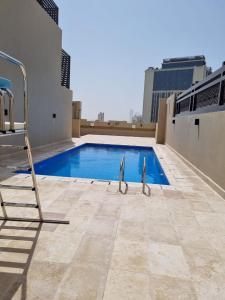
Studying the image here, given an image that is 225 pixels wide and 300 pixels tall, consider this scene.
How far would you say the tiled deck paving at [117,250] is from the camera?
1870 mm

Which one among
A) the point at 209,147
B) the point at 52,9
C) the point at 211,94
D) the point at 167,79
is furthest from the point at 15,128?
the point at 167,79

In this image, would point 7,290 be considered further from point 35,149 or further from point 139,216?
point 35,149

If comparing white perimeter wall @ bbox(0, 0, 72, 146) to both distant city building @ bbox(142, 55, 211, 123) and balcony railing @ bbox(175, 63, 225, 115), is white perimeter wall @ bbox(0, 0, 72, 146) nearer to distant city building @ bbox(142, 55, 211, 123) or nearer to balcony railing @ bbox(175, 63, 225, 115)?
balcony railing @ bbox(175, 63, 225, 115)

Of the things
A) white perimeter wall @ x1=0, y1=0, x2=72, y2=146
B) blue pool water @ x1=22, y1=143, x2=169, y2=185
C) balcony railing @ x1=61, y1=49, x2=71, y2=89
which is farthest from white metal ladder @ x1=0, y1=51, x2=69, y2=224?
balcony railing @ x1=61, y1=49, x2=71, y2=89

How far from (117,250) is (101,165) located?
23.0 feet

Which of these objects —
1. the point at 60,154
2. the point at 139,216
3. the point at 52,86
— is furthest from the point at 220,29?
the point at 139,216

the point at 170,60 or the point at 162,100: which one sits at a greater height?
the point at 170,60

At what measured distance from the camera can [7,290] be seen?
1799 mm

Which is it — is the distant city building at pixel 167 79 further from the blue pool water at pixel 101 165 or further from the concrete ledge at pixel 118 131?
the blue pool water at pixel 101 165

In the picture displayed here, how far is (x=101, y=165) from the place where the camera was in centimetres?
943

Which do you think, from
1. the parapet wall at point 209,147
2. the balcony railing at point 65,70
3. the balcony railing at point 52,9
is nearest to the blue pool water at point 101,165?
the parapet wall at point 209,147

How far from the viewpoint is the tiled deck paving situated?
1.87 metres

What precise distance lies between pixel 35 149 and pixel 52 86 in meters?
3.85

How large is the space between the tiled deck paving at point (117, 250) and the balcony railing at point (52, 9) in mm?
10724
